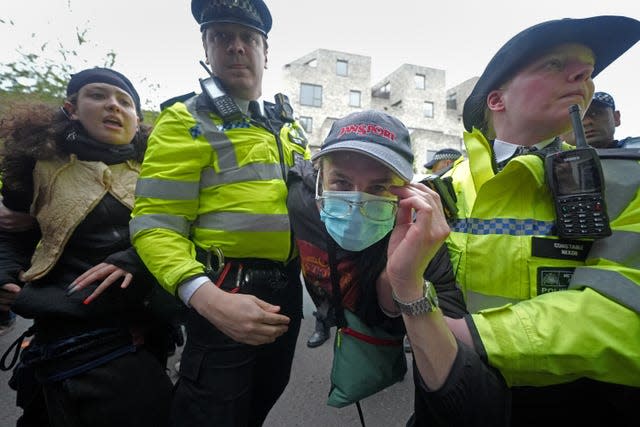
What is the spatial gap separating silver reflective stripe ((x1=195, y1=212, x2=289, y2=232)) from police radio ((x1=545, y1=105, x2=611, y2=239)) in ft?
3.22

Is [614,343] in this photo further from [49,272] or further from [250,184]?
[49,272]

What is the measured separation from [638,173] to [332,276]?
100 cm

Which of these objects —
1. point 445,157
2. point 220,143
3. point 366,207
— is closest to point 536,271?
point 366,207

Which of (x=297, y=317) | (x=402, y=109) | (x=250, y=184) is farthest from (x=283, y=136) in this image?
(x=402, y=109)

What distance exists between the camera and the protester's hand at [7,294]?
1.49 meters

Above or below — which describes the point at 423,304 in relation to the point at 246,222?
below

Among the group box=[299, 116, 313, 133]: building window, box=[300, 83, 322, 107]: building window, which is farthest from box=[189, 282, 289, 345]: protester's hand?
box=[300, 83, 322, 107]: building window

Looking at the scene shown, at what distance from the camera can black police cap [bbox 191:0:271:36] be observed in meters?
1.45

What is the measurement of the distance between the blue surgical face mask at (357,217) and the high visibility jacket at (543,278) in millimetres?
258

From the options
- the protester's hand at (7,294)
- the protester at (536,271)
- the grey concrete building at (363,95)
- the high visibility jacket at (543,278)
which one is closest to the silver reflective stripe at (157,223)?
the protester's hand at (7,294)

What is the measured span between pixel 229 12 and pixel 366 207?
111 cm

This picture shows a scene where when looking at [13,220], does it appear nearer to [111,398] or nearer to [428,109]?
[111,398]

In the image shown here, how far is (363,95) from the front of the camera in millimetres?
23266

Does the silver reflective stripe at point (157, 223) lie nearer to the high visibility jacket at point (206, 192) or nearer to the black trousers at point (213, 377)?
the high visibility jacket at point (206, 192)
